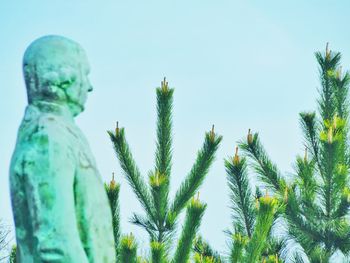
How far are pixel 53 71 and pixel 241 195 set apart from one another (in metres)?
11.2

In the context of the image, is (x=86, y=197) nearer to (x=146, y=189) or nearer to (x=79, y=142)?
(x=79, y=142)

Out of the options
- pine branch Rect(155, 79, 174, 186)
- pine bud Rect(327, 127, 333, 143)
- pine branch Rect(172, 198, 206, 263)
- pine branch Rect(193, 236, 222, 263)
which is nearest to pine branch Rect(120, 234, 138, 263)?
pine branch Rect(172, 198, 206, 263)

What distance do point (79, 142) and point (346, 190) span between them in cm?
1181

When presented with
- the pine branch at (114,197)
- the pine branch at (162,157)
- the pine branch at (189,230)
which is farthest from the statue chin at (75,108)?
the pine branch at (162,157)

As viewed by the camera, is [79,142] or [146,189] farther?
[146,189]

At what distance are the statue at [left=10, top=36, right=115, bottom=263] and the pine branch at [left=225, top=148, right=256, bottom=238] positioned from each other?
10.7 m

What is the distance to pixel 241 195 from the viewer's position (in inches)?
574

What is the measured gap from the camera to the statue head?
349cm

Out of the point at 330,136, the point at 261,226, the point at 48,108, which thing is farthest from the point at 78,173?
the point at 330,136

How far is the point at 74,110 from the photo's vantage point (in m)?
3.55

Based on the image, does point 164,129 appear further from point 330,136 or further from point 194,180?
point 330,136

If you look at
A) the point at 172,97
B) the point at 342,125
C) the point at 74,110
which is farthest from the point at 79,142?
the point at 342,125

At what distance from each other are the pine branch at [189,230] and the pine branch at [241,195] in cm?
179

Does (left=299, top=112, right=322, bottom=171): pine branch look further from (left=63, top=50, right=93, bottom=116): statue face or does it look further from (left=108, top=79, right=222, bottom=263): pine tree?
(left=63, top=50, right=93, bottom=116): statue face
